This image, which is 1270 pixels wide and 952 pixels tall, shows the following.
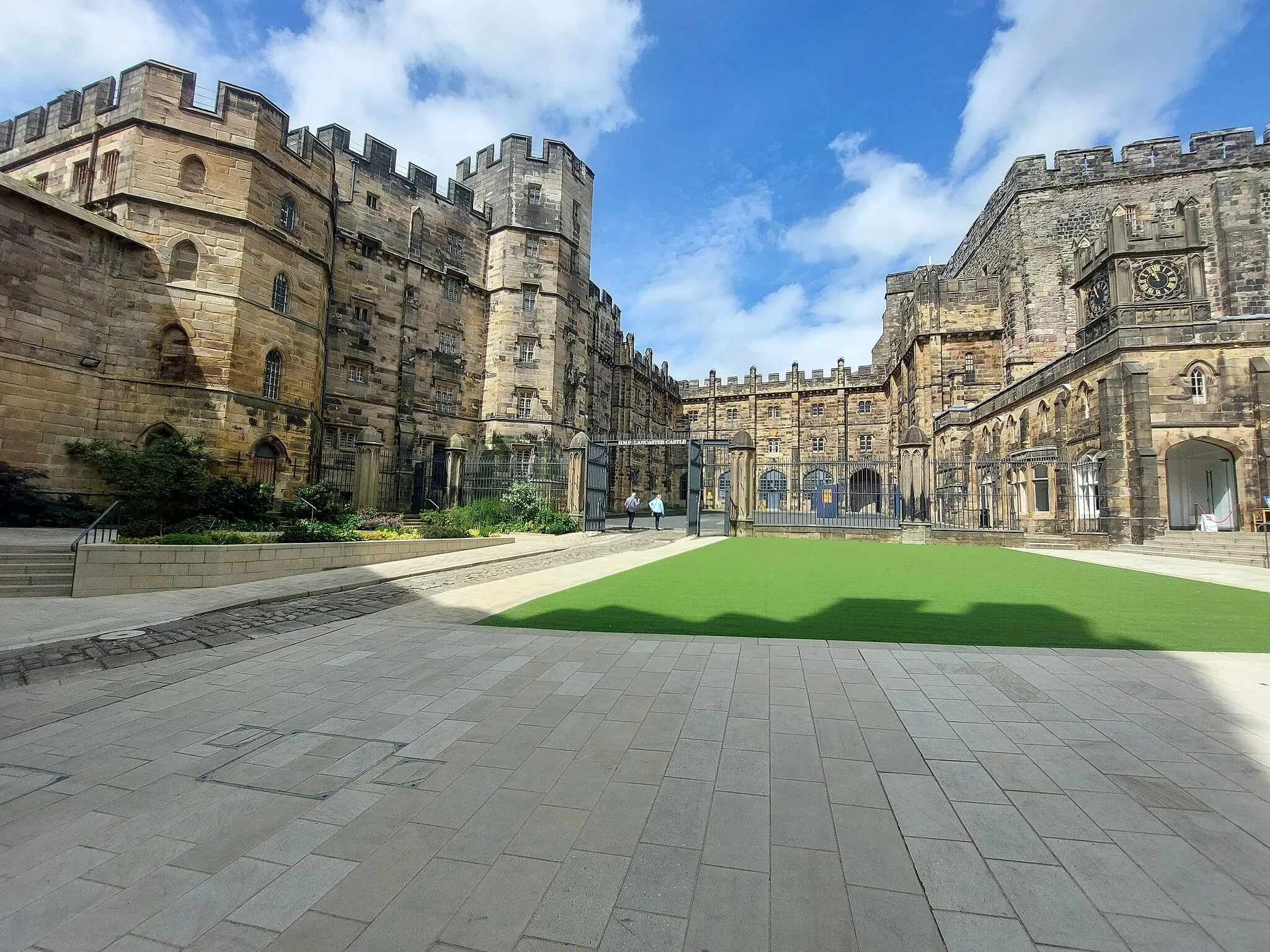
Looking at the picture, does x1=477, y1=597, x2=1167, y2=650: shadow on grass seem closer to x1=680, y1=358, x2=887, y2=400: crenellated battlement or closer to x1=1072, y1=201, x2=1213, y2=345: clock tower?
x1=1072, y1=201, x2=1213, y2=345: clock tower

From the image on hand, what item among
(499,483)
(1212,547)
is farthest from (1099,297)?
(499,483)

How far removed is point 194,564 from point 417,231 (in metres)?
20.0

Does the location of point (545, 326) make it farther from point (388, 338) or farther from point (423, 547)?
point (423, 547)

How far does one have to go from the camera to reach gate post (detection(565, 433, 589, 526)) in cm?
1978

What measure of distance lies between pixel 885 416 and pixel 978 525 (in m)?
20.4

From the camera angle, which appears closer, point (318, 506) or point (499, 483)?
point (318, 506)

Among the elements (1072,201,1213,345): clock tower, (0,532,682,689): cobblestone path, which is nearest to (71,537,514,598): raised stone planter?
(0,532,682,689): cobblestone path

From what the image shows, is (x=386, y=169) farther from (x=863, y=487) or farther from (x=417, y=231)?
(x=863, y=487)

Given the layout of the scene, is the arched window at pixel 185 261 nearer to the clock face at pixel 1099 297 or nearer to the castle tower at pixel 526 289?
the castle tower at pixel 526 289

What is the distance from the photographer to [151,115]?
1550 centimetres

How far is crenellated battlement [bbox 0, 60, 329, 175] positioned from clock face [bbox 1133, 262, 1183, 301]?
29063 mm

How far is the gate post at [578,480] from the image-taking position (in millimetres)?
19781

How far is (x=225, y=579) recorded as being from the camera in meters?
9.39

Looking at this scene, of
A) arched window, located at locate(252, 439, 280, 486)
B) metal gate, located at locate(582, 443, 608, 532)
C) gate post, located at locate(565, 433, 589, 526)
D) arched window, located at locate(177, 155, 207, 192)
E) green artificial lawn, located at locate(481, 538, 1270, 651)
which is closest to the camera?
green artificial lawn, located at locate(481, 538, 1270, 651)
